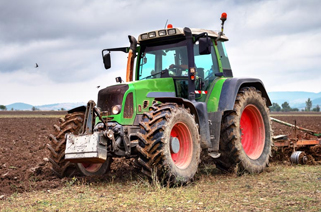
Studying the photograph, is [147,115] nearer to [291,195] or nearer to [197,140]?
[197,140]

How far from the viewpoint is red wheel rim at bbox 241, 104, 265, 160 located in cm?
945

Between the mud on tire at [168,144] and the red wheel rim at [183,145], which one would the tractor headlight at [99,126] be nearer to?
the mud on tire at [168,144]

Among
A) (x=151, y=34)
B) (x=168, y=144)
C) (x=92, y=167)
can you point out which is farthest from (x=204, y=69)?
(x=92, y=167)

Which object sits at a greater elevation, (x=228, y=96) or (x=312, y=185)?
(x=228, y=96)

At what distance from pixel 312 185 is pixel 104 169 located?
4004 mm

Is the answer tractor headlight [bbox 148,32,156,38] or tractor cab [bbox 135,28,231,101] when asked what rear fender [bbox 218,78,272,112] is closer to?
tractor cab [bbox 135,28,231,101]

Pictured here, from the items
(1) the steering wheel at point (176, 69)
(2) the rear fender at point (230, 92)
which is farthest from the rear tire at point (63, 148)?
(2) the rear fender at point (230, 92)

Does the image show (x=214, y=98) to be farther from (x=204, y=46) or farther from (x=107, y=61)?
(x=107, y=61)

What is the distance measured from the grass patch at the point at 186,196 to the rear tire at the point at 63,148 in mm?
431

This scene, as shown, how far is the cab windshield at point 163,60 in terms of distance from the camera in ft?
27.3

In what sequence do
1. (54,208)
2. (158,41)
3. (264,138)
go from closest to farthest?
(54,208) → (158,41) → (264,138)

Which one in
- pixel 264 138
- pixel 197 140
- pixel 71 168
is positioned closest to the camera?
pixel 197 140

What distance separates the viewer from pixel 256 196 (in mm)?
6148

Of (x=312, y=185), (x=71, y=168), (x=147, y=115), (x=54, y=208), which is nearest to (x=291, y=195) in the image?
(x=312, y=185)
